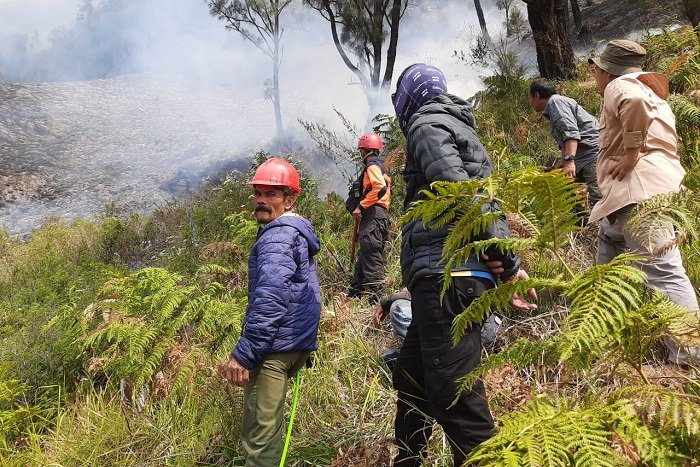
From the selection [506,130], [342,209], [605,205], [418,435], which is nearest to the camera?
[418,435]

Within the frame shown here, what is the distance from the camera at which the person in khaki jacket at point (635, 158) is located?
88.4 inches

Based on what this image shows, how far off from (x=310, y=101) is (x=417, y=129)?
26.5 metres

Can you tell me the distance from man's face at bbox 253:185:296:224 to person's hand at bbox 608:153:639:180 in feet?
5.51

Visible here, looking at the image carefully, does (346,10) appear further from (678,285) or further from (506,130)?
(678,285)

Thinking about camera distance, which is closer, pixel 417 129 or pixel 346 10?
pixel 417 129

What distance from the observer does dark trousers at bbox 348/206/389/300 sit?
15.6 feet

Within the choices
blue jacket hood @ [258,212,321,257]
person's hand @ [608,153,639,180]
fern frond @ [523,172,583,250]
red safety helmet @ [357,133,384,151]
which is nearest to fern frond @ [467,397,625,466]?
fern frond @ [523,172,583,250]

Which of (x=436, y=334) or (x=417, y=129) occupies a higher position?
(x=417, y=129)

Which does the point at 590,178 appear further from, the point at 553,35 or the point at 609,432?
the point at 609,432

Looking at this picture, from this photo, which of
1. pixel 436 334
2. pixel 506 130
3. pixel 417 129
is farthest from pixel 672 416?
pixel 506 130

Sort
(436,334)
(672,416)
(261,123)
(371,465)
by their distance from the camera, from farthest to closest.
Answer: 1. (261,123)
2. (371,465)
3. (436,334)
4. (672,416)

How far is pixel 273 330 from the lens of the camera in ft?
7.51

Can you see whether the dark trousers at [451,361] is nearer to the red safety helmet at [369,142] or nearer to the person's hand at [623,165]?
the person's hand at [623,165]

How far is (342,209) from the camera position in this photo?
686 cm
